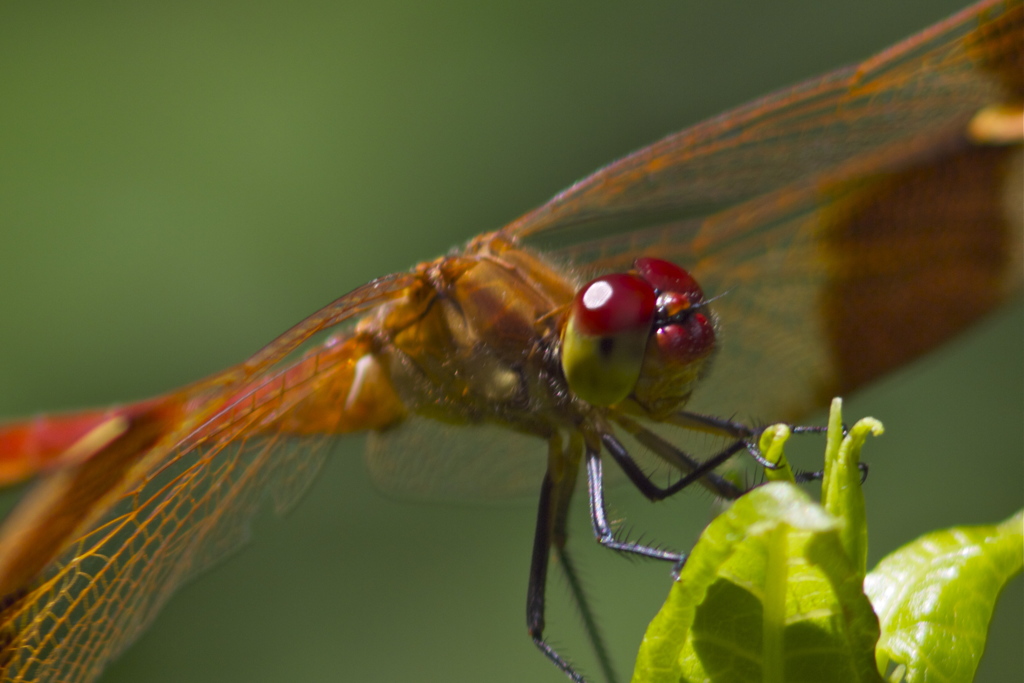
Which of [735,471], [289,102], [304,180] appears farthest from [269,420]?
[289,102]

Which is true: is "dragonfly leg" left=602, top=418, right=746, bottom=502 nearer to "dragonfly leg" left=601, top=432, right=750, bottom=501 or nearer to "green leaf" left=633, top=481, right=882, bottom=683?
"dragonfly leg" left=601, top=432, right=750, bottom=501

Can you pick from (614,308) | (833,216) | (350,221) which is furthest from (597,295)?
(350,221)

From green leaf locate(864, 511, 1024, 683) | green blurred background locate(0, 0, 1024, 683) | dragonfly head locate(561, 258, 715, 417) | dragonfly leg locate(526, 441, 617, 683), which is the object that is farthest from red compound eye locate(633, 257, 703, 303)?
green blurred background locate(0, 0, 1024, 683)

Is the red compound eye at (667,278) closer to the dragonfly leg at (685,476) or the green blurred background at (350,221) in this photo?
the dragonfly leg at (685,476)

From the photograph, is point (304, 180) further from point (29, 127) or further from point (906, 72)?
point (906, 72)

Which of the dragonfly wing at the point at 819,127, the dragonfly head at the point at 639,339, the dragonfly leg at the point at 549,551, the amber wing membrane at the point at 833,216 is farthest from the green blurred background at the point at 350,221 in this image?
the dragonfly head at the point at 639,339

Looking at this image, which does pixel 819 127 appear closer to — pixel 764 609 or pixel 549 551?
pixel 549 551
